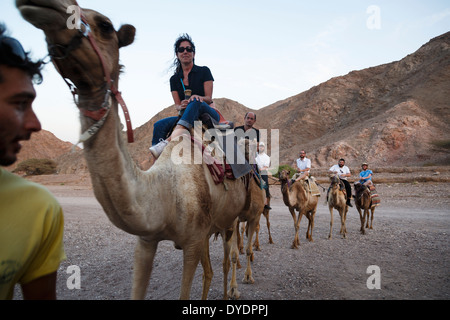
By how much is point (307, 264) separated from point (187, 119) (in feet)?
15.5

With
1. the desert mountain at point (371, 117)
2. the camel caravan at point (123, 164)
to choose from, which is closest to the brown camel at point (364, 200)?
the camel caravan at point (123, 164)

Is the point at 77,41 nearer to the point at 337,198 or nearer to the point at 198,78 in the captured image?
the point at 198,78

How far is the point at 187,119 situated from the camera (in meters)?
3.67

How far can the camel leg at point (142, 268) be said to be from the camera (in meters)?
2.88

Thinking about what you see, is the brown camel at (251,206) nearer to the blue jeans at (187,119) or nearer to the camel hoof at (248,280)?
the camel hoof at (248,280)

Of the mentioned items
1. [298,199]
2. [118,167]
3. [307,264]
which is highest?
[118,167]

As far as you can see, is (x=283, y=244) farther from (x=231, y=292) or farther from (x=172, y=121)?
(x=172, y=121)

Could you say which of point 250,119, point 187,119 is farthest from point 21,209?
point 250,119

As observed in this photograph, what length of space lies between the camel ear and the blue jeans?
1238mm

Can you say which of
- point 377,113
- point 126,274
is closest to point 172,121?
point 126,274

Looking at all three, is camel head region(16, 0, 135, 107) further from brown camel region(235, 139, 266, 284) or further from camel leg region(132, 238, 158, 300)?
brown camel region(235, 139, 266, 284)

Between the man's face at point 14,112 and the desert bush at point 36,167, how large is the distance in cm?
5524

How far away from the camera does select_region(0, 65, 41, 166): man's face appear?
124 cm

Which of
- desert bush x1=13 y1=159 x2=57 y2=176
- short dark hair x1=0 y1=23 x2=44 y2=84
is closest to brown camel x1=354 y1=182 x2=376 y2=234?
short dark hair x1=0 y1=23 x2=44 y2=84
